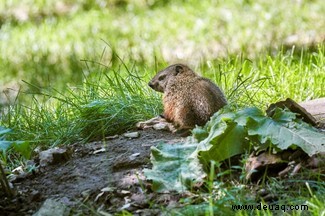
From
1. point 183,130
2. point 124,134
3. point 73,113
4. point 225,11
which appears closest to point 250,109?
point 183,130

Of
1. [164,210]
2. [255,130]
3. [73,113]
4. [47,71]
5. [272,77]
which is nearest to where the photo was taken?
[164,210]

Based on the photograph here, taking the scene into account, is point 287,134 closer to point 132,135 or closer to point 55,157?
point 132,135

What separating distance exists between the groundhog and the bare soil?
0.14m

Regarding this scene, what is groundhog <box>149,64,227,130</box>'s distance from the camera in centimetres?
504

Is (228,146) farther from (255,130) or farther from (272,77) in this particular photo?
(272,77)

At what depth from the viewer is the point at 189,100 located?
5.12m

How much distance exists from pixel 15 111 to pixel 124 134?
1255mm

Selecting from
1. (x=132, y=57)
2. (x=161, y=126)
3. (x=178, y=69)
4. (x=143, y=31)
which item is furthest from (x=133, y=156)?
→ (x=143, y=31)

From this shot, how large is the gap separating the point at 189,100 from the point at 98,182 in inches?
38.2

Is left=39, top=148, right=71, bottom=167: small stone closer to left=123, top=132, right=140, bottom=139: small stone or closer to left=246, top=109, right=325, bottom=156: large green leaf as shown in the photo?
left=123, top=132, right=140, bottom=139: small stone

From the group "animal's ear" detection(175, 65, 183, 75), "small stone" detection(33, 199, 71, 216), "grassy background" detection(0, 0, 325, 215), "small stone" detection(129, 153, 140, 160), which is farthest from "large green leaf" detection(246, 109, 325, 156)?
"animal's ear" detection(175, 65, 183, 75)

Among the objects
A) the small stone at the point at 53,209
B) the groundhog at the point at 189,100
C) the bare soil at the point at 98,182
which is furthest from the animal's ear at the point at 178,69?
the small stone at the point at 53,209

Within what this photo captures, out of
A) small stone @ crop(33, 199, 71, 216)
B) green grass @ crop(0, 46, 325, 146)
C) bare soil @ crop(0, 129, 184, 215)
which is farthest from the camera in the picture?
green grass @ crop(0, 46, 325, 146)

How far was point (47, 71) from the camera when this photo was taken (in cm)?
915
